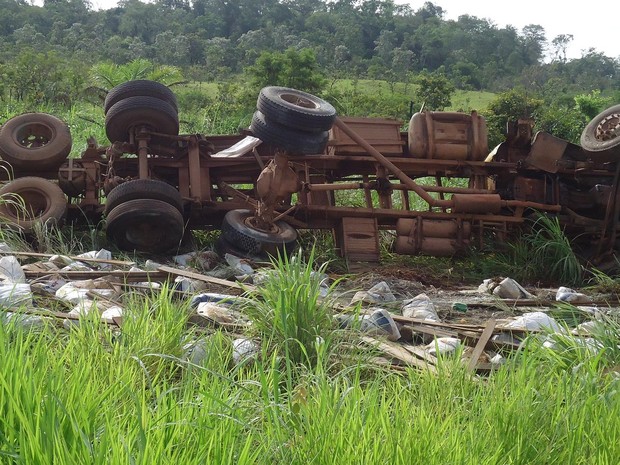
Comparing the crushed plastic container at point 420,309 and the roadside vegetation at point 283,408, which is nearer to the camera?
the roadside vegetation at point 283,408

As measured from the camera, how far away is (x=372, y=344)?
153 inches

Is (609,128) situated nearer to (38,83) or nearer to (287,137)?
(287,137)

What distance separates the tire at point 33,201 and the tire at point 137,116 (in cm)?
78

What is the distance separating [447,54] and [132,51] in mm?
30959

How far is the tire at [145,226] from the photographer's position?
707cm

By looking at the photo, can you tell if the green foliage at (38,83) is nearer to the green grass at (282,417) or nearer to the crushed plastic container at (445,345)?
the crushed plastic container at (445,345)

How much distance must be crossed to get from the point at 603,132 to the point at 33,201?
570 cm

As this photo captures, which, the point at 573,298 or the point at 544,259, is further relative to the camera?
the point at 544,259

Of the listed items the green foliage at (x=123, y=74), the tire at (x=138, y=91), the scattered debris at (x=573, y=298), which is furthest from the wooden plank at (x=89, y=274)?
the green foliage at (x=123, y=74)

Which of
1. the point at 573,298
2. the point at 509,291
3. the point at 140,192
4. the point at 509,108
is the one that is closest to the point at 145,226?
the point at 140,192

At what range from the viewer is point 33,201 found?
7684 mm

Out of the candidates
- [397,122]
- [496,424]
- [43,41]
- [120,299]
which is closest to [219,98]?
[397,122]

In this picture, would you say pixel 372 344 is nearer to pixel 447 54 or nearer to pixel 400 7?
pixel 447 54

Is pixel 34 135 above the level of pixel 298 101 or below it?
below
